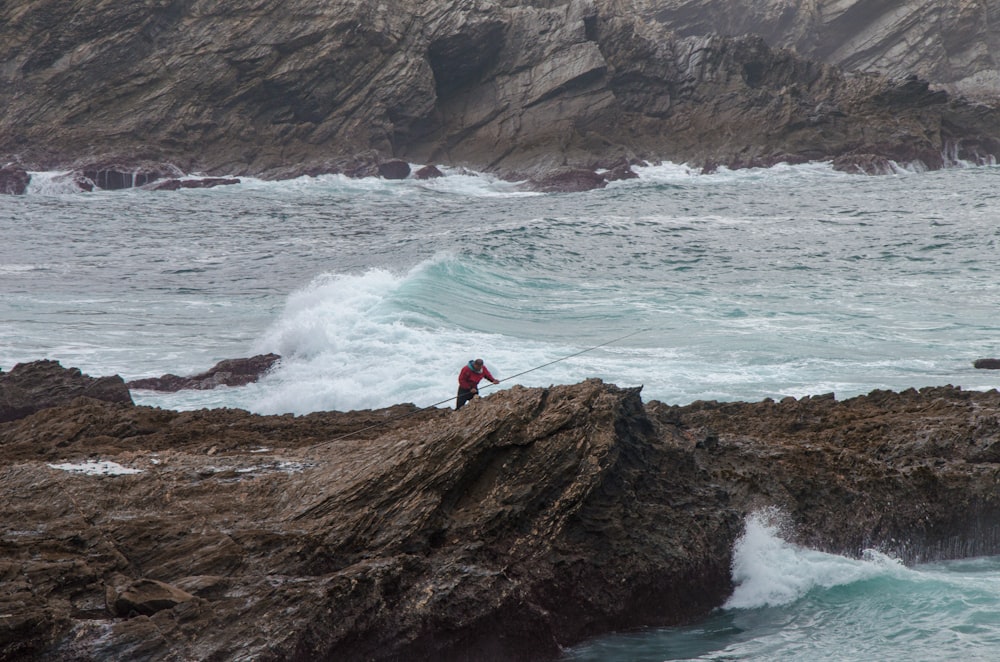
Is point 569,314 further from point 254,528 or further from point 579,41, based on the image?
point 579,41

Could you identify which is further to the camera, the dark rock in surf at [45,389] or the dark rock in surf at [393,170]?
the dark rock in surf at [393,170]

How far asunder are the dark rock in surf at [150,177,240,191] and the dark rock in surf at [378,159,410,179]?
679 cm

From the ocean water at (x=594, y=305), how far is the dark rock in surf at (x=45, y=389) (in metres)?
1.16

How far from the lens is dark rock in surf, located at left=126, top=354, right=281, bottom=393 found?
13023mm

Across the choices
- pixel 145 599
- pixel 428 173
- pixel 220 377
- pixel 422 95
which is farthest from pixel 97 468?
pixel 422 95

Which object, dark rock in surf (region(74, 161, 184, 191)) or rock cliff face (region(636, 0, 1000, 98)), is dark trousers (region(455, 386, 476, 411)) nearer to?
dark rock in surf (region(74, 161, 184, 191))

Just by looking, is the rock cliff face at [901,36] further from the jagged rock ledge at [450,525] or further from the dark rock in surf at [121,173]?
the jagged rock ledge at [450,525]

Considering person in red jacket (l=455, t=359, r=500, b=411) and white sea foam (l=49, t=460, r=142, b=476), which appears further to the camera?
person in red jacket (l=455, t=359, r=500, b=411)

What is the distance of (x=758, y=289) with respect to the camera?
63.7 feet

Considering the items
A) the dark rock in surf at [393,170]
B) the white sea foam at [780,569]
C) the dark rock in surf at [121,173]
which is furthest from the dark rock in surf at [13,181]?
the white sea foam at [780,569]

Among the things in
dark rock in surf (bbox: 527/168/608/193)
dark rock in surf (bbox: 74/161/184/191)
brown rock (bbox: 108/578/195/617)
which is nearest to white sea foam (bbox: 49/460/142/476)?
brown rock (bbox: 108/578/195/617)

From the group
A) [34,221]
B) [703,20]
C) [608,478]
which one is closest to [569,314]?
[608,478]

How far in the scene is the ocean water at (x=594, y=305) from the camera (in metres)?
6.40

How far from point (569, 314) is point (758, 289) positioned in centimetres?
468
